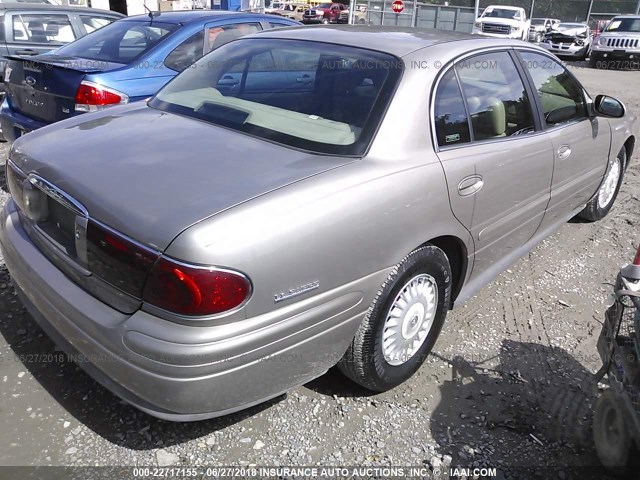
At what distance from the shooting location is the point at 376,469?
2258 millimetres

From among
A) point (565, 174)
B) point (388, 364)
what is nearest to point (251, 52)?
point (388, 364)

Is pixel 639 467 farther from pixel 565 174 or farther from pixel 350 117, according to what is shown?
pixel 565 174

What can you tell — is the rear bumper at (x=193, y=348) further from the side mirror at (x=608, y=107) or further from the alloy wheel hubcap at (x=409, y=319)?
the side mirror at (x=608, y=107)

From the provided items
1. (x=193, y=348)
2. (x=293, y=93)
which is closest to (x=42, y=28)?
(x=293, y=93)

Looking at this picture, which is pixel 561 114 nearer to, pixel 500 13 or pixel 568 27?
pixel 500 13

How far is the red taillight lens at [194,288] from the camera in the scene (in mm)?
1765

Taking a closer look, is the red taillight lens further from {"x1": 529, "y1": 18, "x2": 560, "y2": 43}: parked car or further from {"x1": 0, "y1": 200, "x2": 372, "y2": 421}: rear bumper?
{"x1": 529, "y1": 18, "x2": 560, "y2": 43}: parked car

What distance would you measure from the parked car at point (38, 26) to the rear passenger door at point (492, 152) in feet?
21.4

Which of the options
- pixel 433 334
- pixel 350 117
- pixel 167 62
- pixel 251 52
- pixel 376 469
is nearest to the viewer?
pixel 376 469

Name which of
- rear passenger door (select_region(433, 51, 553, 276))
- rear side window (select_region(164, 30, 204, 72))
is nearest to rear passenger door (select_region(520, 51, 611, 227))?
rear passenger door (select_region(433, 51, 553, 276))

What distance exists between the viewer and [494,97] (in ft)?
9.99

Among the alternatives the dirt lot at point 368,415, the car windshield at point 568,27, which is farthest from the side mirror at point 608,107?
the car windshield at point 568,27

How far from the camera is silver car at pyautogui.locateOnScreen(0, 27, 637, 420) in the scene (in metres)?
1.84

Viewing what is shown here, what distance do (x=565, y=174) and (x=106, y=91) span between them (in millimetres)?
3632
